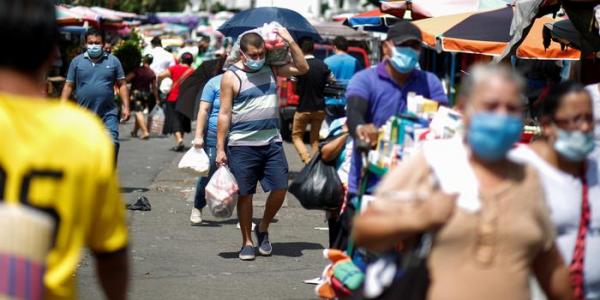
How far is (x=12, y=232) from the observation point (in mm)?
3123

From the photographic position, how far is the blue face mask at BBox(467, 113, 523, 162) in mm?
3701

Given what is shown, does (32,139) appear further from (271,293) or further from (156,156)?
(156,156)

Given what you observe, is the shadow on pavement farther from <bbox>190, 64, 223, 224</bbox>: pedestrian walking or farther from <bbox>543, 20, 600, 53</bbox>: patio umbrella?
<bbox>543, 20, 600, 53</bbox>: patio umbrella

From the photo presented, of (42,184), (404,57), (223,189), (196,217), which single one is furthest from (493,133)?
(196,217)

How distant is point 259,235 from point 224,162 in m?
0.77

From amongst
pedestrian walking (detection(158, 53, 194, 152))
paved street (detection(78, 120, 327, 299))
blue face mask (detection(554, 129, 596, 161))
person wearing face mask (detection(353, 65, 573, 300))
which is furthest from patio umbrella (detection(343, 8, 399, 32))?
person wearing face mask (detection(353, 65, 573, 300))

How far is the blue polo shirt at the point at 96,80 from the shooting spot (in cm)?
1251

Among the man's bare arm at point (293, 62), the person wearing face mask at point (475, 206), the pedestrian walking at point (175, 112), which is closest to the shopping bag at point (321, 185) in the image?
the man's bare arm at point (293, 62)

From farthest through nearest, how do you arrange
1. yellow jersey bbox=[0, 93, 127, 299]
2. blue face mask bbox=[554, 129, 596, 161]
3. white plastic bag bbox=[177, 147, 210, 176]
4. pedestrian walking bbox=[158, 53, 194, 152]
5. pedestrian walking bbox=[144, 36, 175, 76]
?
1. pedestrian walking bbox=[144, 36, 175, 76]
2. pedestrian walking bbox=[158, 53, 194, 152]
3. white plastic bag bbox=[177, 147, 210, 176]
4. blue face mask bbox=[554, 129, 596, 161]
5. yellow jersey bbox=[0, 93, 127, 299]

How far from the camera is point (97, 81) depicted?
1262cm

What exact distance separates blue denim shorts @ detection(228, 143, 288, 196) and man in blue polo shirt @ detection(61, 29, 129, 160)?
2989 millimetres

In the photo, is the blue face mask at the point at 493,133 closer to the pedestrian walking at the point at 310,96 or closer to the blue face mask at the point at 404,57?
the blue face mask at the point at 404,57

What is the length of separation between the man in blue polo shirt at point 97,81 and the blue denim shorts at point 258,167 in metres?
2.99

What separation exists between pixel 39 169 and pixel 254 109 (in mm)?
6473
